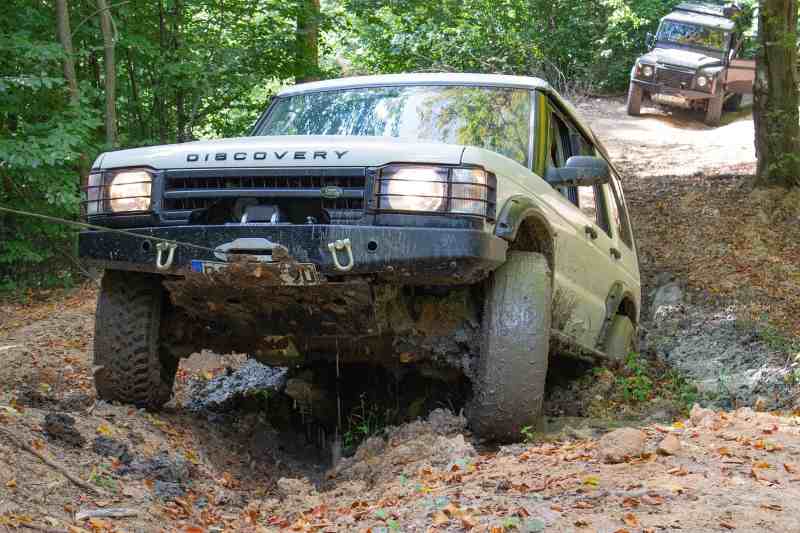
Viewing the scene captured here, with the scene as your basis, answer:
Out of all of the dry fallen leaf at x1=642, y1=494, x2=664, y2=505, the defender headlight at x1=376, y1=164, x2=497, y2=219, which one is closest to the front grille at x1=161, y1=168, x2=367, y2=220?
the defender headlight at x1=376, y1=164, x2=497, y2=219

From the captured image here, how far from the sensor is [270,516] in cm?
377

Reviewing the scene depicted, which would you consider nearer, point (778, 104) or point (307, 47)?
point (778, 104)

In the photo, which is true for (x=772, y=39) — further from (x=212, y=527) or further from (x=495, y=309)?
(x=212, y=527)

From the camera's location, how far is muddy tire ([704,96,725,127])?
2238 centimetres

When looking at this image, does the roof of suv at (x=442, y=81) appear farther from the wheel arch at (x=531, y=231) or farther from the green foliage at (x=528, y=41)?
the green foliage at (x=528, y=41)

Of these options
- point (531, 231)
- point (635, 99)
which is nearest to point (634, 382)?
point (531, 231)

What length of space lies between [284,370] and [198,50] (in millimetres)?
Result: 6568

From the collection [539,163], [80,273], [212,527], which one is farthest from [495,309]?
[80,273]

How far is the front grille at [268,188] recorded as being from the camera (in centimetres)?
396

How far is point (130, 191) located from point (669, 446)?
2.61m

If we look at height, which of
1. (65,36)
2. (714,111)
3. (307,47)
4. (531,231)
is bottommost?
(531,231)

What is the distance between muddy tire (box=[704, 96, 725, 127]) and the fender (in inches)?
767

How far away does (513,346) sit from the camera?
165 inches

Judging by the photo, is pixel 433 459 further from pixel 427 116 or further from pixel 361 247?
pixel 427 116
